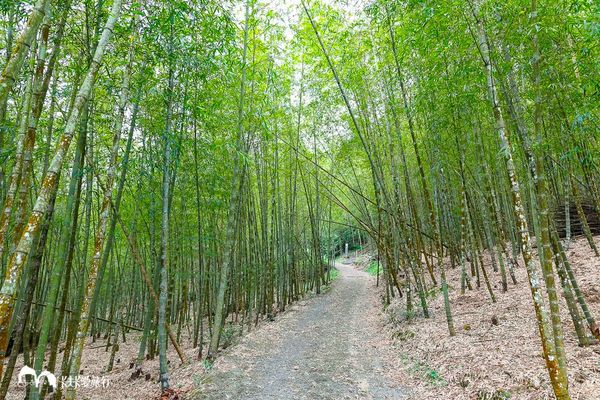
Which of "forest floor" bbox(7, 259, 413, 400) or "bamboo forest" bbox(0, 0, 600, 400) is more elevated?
"bamboo forest" bbox(0, 0, 600, 400)

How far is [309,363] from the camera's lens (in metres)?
4.81

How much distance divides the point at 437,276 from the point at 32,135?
9140mm

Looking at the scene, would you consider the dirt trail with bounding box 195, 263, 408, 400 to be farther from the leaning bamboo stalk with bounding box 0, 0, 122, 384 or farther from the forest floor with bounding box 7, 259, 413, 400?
the leaning bamboo stalk with bounding box 0, 0, 122, 384

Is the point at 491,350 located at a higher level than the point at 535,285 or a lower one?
lower

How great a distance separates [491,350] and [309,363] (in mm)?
2469

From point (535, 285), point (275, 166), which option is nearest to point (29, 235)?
point (535, 285)

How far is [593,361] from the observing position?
118 inches

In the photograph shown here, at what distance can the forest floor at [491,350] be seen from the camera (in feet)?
9.63

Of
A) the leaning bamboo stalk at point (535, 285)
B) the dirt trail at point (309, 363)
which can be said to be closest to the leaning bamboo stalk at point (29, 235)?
the dirt trail at point (309, 363)

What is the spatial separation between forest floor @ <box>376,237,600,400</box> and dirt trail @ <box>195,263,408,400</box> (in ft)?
1.29

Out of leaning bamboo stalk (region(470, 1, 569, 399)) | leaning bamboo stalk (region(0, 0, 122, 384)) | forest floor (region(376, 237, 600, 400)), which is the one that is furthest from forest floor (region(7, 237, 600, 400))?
leaning bamboo stalk (region(0, 0, 122, 384))

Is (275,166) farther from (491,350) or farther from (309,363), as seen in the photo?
(491,350)

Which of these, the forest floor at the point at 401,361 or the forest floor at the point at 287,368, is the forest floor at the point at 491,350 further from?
the forest floor at the point at 287,368

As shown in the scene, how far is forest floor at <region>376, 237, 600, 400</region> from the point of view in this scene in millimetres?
→ 2936
